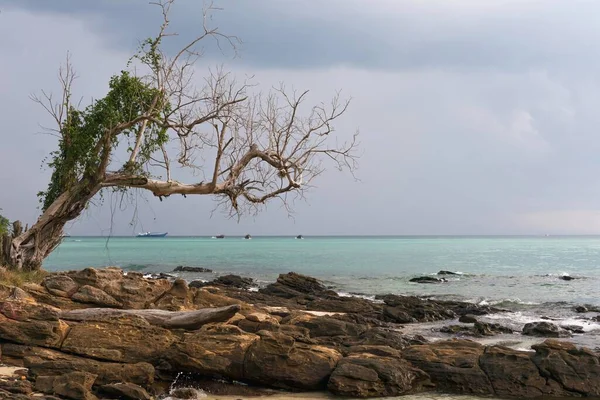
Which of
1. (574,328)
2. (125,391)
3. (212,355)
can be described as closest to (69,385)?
(125,391)

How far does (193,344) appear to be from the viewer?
11320mm

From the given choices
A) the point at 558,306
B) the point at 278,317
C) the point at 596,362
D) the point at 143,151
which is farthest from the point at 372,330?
the point at 558,306

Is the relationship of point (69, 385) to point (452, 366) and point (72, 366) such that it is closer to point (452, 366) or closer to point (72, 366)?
point (72, 366)

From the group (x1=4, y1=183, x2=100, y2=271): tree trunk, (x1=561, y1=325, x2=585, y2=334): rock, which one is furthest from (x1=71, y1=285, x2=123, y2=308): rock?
(x1=561, y1=325, x2=585, y2=334): rock

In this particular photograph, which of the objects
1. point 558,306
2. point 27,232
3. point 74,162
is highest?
point 74,162

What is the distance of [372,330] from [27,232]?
40.7 feet

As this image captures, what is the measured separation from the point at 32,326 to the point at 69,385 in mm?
2560

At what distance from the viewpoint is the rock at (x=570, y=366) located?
11.0m

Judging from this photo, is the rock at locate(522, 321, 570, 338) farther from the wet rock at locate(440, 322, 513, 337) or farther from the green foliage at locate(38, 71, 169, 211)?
the green foliage at locate(38, 71, 169, 211)

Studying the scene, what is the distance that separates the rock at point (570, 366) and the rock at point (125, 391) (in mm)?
7708

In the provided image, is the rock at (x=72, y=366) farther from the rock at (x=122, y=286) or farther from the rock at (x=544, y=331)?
the rock at (x=544, y=331)

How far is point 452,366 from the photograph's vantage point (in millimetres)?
11539

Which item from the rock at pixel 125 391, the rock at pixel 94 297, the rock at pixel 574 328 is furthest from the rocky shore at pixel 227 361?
the rock at pixel 574 328

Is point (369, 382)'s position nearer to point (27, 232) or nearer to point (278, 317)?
point (278, 317)
